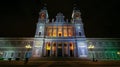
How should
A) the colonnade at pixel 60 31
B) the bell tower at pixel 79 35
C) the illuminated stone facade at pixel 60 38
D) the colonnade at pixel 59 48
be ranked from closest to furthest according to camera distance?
the bell tower at pixel 79 35
the illuminated stone facade at pixel 60 38
the colonnade at pixel 59 48
the colonnade at pixel 60 31

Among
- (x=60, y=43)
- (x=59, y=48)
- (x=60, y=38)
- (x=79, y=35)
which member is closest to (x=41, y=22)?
(x=60, y=38)

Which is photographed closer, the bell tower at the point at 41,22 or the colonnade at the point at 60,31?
the bell tower at the point at 41,22

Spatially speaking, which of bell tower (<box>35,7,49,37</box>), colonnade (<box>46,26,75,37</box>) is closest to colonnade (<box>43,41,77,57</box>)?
colonnade (<box>46,26,75,37</box>)

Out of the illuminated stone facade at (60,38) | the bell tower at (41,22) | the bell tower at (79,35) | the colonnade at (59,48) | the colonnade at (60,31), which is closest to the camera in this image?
the bell tower at (79,35)

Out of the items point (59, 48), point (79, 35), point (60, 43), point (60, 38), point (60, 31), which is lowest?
point (59, 48)

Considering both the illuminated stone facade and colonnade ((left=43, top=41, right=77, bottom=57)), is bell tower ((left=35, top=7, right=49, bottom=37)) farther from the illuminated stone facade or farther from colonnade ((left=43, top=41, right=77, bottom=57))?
colonnade ((left=43, top=41, right=77, bottom=57))

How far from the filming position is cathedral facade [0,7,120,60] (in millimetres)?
49328

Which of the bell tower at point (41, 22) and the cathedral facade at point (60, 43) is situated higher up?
the bell tower at point (41, 22)

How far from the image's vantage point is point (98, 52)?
5312cm

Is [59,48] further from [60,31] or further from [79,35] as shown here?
[79,35]

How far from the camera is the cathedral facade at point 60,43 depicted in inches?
1942

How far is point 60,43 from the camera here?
2029 inches

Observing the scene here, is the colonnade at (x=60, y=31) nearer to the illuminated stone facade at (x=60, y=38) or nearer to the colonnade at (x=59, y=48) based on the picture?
the illuminated stone facade at (x=60, y=38)

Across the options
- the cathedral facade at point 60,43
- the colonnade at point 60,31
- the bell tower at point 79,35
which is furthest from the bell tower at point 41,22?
the bell tower at point 79,35
